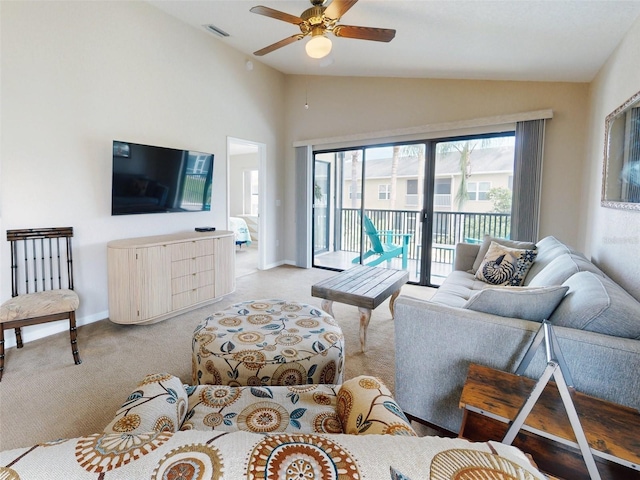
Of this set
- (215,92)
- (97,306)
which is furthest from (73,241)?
(215,92)

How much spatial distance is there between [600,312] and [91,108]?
4.07 metres

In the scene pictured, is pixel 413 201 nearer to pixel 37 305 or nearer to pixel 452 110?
pixel 452 110

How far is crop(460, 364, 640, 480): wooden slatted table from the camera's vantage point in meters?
1.02

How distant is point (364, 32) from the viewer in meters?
2.42

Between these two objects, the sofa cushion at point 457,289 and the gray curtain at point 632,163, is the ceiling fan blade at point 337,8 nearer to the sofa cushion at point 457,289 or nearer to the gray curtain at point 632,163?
the gray curtain at point 632,163

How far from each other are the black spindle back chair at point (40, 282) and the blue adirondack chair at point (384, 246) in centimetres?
366

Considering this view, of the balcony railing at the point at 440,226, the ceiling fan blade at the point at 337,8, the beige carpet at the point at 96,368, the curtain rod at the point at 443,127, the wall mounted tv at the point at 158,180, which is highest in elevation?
the ceiling fan blade at the point at 337,8

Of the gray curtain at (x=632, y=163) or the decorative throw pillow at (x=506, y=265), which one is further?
the decorative throw pillow at (x=506, y=265)

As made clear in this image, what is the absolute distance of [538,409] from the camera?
3.85 feet

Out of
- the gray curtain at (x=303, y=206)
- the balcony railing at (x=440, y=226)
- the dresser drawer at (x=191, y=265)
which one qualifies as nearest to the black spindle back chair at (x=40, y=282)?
the dresser drawer at (x=191, y=265)

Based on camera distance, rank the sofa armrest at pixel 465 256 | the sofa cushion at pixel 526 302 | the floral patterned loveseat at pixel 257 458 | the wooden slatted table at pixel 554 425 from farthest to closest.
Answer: the sofa armrest at pixel 465 256, the sofa cushion at pixel 526 302, the wooden slatted table at pixel 554 425, the floral patterned loveseat at pixel 257 458

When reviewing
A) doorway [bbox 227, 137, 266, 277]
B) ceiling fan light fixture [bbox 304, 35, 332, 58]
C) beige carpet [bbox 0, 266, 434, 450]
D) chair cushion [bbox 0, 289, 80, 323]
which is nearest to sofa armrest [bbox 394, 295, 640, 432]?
beige carpet [bbox 0, 266, 434, 450]

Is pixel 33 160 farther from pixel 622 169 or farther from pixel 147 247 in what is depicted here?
pixel 622 169

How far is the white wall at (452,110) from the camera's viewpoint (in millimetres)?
3355
